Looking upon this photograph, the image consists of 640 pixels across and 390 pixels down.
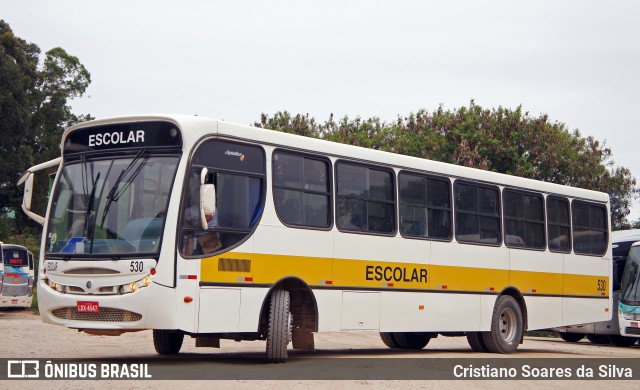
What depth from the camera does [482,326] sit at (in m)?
18.0

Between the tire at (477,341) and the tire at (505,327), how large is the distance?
7 cm

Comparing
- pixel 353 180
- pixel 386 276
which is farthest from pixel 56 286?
pixel 386 276

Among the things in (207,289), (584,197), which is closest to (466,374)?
(207,289)

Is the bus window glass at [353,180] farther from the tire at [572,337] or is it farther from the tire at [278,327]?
the tire at [572,337]

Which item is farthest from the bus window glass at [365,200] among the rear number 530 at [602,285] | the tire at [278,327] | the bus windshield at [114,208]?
the rear number 530 at [602,285]

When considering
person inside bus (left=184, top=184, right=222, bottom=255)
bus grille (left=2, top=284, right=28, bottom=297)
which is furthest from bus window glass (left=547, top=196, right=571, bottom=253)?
bus grille (left=2, top=284, right=28, bottom=297)

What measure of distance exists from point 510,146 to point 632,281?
21966 millimetres

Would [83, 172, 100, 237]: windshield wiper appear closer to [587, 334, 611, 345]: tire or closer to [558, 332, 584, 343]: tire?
[558, 332, 584, 343]: tire

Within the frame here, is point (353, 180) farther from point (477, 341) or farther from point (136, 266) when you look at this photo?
point (477, 341)

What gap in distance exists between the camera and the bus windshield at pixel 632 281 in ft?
84.7

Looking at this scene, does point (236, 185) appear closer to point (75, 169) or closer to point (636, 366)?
point (75, 169)

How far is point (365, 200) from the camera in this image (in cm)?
1550

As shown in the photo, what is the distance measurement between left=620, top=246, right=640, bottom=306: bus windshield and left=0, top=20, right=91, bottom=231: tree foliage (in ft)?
92.4

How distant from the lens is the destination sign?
1279cm
